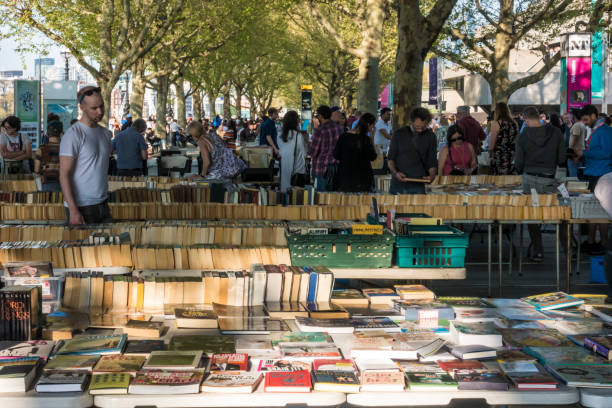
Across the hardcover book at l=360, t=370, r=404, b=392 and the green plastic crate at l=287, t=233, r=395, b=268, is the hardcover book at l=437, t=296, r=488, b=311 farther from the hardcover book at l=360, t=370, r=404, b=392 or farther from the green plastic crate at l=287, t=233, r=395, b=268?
the hardcover book at l=360, t=370, r=404, b=392

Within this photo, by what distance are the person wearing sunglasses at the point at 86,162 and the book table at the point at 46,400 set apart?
11.5 feet

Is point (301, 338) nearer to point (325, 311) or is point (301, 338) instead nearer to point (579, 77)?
point (325, 311)

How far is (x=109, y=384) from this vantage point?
3.81m

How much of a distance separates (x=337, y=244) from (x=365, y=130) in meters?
4.92

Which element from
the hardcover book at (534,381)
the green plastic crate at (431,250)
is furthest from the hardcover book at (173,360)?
the green plastic crate at (431,250)

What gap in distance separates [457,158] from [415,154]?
9.58 feet

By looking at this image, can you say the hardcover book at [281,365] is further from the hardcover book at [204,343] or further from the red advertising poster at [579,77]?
the red advertising poster at [579,77]

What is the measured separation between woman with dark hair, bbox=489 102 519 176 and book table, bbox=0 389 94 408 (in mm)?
10467

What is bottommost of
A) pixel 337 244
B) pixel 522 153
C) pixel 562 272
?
pixel 562 272

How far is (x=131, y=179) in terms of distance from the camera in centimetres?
1287

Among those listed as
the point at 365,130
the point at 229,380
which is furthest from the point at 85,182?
the point at 365,130

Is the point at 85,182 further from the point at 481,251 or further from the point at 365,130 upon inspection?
the point at 481,251

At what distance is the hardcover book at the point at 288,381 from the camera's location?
12.5 ft

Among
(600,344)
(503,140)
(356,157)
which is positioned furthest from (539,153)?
(600,344)
